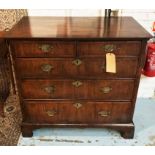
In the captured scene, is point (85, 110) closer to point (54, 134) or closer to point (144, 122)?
point (54, 134)

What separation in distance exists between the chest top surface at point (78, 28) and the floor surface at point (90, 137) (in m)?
0.89

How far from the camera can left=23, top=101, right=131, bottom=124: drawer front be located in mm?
1662

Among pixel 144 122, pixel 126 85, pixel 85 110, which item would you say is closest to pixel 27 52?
pixel 85 110

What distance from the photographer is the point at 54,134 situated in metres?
1.85

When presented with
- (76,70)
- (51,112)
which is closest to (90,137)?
(51,112)

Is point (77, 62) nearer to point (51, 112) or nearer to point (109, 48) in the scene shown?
point (109, 48)

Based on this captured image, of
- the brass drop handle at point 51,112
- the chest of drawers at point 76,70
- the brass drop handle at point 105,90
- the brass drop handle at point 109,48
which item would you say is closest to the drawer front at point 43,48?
the chest of drawers at point 76,70

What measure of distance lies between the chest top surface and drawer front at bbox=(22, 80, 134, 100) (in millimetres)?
345

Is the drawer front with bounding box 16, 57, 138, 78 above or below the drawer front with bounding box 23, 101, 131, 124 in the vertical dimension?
above

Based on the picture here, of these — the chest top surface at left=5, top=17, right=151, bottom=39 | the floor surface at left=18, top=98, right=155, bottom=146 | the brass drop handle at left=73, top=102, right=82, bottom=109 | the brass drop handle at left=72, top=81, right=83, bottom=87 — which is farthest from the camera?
the floor surface at left=18, top=98, right=155, bottom=146

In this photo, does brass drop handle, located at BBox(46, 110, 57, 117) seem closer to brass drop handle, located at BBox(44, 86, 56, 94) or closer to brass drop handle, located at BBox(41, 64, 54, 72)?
brass drop handle, located at BBox(44, 86, 56, 94)

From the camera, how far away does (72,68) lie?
4.90 ft

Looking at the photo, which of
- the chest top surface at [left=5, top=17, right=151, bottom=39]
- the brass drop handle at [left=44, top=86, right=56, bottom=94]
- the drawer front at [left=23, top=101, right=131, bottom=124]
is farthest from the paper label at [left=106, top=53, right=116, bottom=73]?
the brass drop handle at [left=44, top=86, right=56, bottom=94]

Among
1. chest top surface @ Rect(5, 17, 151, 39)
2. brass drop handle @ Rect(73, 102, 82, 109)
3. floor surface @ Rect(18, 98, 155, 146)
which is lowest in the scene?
floor surface @ Rect(18, 98, 155, 146)
